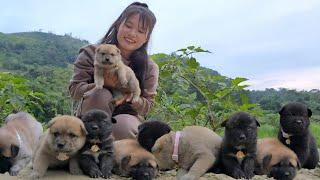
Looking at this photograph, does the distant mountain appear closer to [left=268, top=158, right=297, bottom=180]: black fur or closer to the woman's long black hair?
the woman's long black hair

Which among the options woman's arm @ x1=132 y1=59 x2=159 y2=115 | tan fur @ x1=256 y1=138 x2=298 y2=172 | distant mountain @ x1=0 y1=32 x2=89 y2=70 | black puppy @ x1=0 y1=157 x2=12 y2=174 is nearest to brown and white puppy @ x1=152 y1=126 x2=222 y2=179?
tan fur @ x1=256 y1=138 x2=298 y2=172

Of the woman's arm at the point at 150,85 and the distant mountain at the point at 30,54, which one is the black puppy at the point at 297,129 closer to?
the woman's arm at the point at 150,85

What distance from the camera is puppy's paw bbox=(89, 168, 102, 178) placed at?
394cm

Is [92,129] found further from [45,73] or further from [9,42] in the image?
[9,42]

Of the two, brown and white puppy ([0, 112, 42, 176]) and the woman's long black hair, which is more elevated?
the woman's long black hair

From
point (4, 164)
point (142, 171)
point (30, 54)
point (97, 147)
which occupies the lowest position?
point (30, 54)

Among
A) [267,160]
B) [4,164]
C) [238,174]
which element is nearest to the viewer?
[238,174]

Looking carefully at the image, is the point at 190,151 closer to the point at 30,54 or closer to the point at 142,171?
the point at 142,171

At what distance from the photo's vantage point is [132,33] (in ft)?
18.1

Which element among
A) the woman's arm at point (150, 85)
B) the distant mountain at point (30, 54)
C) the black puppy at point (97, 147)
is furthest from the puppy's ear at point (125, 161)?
the distant mountain at point (30, 54)

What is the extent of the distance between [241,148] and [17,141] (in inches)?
89.2

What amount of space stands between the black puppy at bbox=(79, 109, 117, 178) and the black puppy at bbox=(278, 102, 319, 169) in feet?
5.23

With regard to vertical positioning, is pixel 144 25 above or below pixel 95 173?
above

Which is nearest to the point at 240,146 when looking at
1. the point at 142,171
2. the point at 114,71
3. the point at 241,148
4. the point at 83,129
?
the point at 241,148
